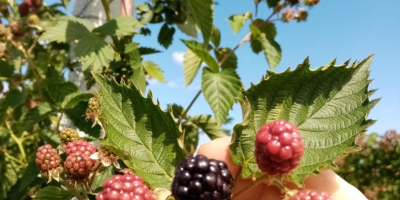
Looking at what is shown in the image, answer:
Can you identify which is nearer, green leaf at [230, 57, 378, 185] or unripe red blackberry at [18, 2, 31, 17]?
green leaf at [230, 57, 378, 185]

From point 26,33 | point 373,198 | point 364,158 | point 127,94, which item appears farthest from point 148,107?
point 364,158

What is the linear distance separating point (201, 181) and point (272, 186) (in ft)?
0.82

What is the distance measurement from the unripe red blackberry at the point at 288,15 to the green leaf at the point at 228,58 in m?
0.29

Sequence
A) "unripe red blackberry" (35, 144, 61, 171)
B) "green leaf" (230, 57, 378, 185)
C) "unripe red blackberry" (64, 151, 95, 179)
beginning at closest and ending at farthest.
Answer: "green leaf" (230, 57, 378, 185)
"unripe red blackberry" (64, 151, 95, 179)
"unripe red blackberry" (35, 144, 61, 171)

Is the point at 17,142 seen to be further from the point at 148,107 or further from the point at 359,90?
the point at 359,90

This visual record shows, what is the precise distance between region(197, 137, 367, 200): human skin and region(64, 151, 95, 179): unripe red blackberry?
181 mm

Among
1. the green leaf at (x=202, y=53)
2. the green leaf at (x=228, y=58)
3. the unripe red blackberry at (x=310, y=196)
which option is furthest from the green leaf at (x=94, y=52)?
the unripe red blackberry at (x=310, y=196)

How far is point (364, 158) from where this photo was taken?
107 inches

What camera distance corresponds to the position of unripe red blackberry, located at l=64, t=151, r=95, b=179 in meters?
0.62

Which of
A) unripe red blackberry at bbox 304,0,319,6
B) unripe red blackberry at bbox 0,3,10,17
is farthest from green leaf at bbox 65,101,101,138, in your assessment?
unripe red blackberry at bbox 304,0,319,6

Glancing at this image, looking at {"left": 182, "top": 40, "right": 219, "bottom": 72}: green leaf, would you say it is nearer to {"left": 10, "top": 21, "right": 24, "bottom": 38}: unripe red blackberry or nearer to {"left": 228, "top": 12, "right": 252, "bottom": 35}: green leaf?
{"left": 228, "top": 12, "right": 252, "bottom": 35}: green leaf

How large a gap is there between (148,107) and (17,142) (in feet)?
4.08

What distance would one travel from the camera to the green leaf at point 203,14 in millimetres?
1348

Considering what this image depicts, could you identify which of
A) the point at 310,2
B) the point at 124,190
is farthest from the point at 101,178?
the point at 310,2
